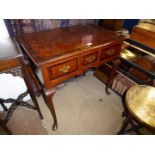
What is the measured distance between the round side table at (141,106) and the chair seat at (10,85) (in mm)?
1102

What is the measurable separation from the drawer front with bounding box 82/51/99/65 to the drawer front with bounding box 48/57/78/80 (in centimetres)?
8

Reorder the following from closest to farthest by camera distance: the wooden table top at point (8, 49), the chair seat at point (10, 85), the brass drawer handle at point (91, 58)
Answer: the wooden table top at point (8, 49) → the brass drawer handle at point (91, 58) → the chair seat at point (10, 85)

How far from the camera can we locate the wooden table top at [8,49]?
796 millimetres

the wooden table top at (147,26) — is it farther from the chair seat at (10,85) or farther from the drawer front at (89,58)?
the chair seat at (10,85)

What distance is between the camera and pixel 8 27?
1.08 metres

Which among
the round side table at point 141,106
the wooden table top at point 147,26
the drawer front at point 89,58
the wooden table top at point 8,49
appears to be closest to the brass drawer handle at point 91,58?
the drawer front at point 89,58

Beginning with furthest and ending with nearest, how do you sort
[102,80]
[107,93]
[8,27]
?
[102,80]
[107,93]
[8,27]

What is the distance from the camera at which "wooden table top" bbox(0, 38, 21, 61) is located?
796 mm

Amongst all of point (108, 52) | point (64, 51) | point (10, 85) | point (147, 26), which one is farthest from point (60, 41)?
point (147, 26)

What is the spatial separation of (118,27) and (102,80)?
0.77 meters

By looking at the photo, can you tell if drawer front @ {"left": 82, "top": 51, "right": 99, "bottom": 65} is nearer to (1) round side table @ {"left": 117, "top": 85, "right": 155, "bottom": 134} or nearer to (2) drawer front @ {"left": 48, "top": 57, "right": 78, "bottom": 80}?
(2) drawer front @ {"left": 48, "top": 57, "right": 78, "bottom": 80}
